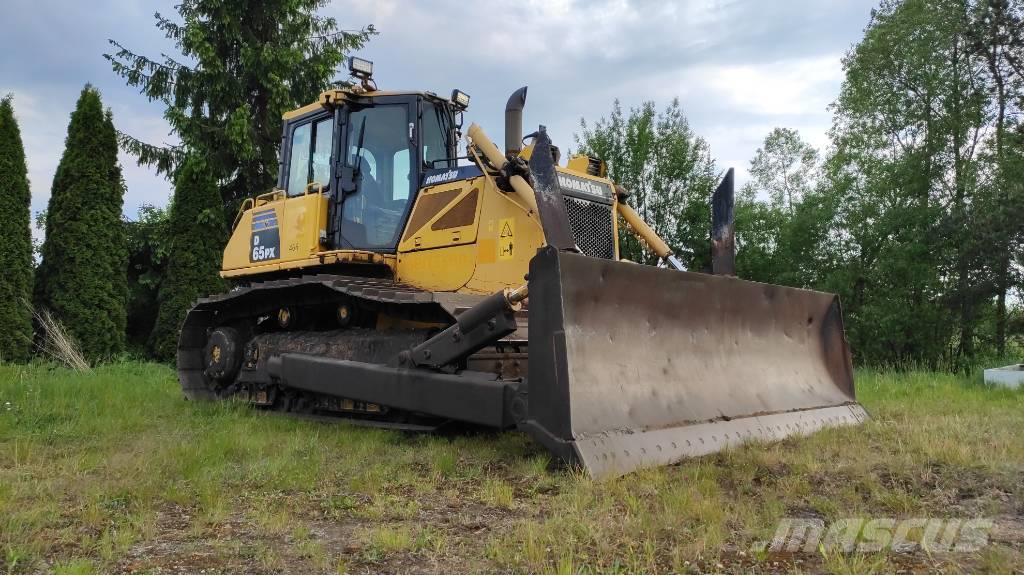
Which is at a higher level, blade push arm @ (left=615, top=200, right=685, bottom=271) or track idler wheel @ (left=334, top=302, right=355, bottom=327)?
blade push arm @ (left=615, top=200, right=685, bottom=271)

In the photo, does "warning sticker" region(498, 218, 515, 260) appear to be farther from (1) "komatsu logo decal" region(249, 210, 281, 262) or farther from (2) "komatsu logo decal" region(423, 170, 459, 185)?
(1) "komatsu logo decal" region(249, 210, 281, 262)

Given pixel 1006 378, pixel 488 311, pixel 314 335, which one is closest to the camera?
pixel 488 311

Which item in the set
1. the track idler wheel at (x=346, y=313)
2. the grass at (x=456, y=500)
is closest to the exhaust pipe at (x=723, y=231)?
the grass at (x=456, y=500)

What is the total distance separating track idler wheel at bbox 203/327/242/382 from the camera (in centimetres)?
725

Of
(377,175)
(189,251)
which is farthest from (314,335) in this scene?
(189,251)

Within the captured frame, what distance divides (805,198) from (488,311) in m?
18.7

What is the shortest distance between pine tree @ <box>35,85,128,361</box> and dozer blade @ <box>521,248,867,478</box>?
37.5ft

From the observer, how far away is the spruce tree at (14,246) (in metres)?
12.1

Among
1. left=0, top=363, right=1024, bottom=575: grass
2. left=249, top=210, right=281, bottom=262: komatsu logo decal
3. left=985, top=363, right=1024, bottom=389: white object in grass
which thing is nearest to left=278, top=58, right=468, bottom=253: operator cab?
left=249, top=210, right=281, bottom=262: komatsu logo decal

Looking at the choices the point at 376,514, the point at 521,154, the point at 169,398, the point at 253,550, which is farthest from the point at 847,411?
the point at 169,398

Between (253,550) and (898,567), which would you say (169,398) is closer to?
(253,550)

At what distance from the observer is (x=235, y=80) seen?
52.7 feet
